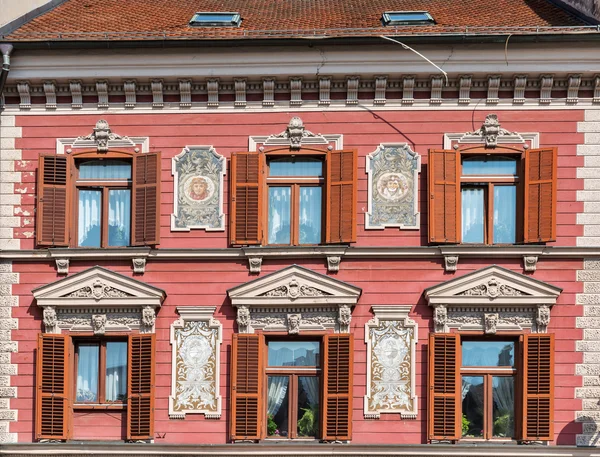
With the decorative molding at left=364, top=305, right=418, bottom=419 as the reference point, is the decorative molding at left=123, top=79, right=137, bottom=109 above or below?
above

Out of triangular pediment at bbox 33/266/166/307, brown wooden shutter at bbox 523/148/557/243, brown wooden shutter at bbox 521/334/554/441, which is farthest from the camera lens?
triangular pediment at bbox 33/266/166/307

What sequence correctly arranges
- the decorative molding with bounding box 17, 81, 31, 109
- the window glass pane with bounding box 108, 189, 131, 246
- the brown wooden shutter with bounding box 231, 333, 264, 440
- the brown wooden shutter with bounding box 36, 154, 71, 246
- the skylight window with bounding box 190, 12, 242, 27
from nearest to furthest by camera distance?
the brown wooden shutter with bounding box 231, 333, 264, 440 < the brown wooden shutter with bounding box 36, 154, 71, 246 < the window glass pane with bounding box 108, 189, 131, 246 < the decorative molding with bounding box 17, 81, 31, 109 < the skylight window with bounding box 190, 12, 242, 27

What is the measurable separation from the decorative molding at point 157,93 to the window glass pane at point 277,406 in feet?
20.9

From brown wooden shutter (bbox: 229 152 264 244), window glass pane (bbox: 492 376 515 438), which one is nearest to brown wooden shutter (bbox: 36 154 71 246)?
brown wooden shutter (bbox: 229 152 264 244)

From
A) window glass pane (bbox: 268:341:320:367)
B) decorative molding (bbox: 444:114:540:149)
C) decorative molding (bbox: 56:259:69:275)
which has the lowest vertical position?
window glass pane (bbox: 268:341:320:367)

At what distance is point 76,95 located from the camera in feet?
93.2

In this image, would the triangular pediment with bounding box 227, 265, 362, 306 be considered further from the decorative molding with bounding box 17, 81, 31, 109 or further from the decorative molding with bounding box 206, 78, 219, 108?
the decorative molding with bounding box 17, 81, 31, 109

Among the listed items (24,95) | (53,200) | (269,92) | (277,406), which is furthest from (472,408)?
(24,95)

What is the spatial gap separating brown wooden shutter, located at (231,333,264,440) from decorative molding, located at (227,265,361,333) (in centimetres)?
36

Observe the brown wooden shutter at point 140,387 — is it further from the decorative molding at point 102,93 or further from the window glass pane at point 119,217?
the decorative molding at point 102,93

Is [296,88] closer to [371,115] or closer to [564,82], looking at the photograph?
[371,115]

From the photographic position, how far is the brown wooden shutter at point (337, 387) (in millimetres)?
26547

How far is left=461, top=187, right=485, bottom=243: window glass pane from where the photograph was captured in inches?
1093

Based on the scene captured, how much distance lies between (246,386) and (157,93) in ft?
21.7
